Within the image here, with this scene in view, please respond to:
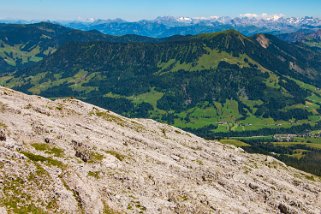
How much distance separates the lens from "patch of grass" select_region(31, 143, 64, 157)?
70000mm

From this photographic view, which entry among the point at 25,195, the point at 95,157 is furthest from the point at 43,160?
the point at 95,157

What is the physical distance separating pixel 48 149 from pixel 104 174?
470 inches

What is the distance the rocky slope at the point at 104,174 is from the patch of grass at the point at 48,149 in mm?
183

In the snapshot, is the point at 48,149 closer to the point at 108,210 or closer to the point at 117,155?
the point at 117,155

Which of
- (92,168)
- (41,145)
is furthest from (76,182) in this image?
(41,145)

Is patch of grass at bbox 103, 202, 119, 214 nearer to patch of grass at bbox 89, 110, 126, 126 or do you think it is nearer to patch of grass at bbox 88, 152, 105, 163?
patch of grass at bbox 88, 152, 105, 163

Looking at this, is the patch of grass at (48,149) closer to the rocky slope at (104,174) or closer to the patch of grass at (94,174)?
the rocky slope at (104,174)

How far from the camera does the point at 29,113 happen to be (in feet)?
290

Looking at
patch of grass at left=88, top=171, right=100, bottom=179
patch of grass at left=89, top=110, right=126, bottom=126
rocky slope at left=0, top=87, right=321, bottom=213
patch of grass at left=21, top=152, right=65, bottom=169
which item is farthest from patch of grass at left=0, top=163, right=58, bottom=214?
patch of grass at left=89, top=110, right=126, bottom=126

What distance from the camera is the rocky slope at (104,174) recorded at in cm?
5647

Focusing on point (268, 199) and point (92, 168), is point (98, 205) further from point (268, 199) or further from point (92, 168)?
point (268, 199)

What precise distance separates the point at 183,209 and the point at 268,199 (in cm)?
2952

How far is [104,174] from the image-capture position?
68.8 metres

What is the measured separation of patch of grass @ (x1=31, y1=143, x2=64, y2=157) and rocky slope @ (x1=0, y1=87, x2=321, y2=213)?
18 centimetres
